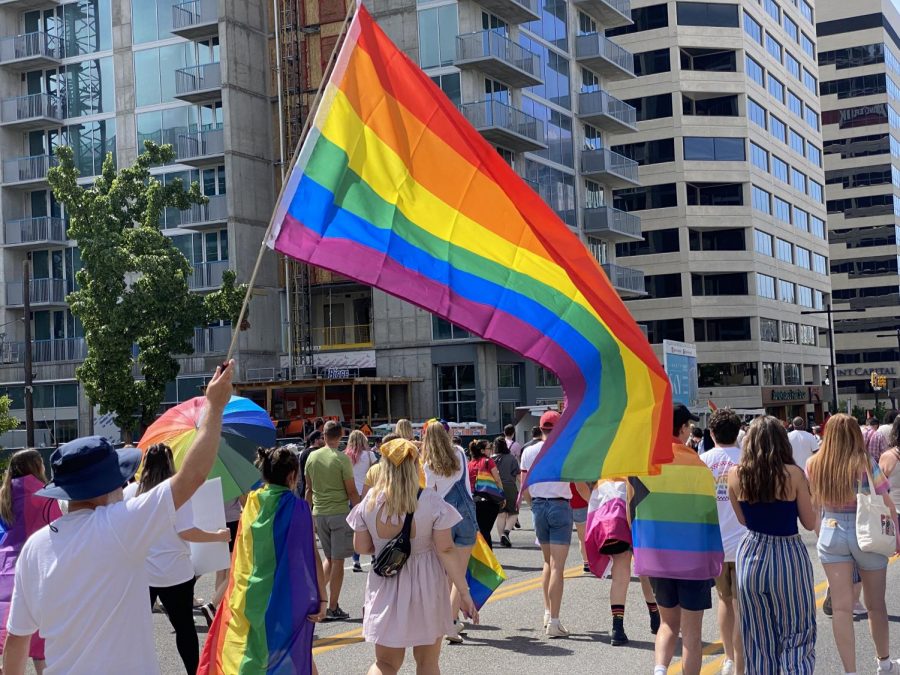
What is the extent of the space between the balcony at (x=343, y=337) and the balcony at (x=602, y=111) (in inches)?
548

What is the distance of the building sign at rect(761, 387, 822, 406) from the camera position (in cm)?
6506

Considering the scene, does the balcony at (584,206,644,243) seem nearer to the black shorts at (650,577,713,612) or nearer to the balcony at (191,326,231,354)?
the balcony at (191,326,231,354)

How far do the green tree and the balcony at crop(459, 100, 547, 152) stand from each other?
41.9 ft

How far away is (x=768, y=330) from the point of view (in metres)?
66.5

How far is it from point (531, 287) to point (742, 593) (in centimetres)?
210

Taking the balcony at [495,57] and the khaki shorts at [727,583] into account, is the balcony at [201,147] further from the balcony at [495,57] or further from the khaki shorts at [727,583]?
the khaki shorts at [727,583]

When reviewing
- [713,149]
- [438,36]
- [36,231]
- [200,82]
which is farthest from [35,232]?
[713,149]

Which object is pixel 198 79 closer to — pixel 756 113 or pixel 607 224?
pixel 607 224

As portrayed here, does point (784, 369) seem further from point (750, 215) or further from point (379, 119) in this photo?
point (379, 119)

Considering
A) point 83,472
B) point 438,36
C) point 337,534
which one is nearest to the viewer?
point 83,472

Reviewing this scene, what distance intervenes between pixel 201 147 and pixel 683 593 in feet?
137

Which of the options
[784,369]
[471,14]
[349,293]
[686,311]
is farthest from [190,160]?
[784,369]

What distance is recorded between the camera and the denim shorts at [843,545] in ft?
25.5

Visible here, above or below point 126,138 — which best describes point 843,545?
below
